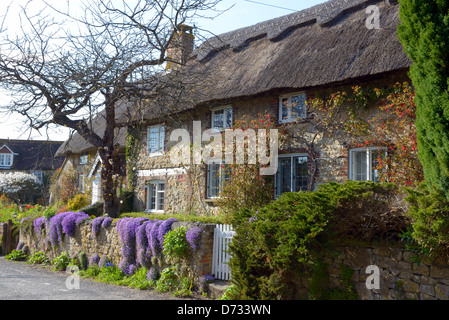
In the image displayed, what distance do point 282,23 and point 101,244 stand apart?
9.65 meters

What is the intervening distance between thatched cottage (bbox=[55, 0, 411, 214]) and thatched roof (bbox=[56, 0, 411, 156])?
0.11 feet

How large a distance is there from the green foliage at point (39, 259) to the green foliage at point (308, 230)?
834 cm

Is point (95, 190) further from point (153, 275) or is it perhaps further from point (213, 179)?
point (153, 275)

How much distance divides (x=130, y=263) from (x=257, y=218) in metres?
4.28

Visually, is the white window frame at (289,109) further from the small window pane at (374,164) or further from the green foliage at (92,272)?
the green foliage at (92,272)

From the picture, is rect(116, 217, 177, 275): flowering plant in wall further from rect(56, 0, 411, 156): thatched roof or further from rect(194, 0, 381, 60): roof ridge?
rect(194, 0, 381, 60): roof ridge

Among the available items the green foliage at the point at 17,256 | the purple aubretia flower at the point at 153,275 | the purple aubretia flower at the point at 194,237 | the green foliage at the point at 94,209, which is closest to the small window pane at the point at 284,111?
the purple aubretia flower at the point at 194,237

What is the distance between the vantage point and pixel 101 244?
10750 mm

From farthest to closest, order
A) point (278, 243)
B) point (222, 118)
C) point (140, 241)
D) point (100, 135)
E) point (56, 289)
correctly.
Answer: point (100, 135)
point (222, 118)
point (140, 241)
point (56, 289)
point (278, 243)

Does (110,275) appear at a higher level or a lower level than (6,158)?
lower

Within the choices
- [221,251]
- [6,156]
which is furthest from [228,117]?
[6,156]

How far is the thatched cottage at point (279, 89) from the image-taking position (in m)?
10.8

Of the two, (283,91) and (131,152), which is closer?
(283,91)

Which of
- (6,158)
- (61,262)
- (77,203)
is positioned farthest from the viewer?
(6,158)
